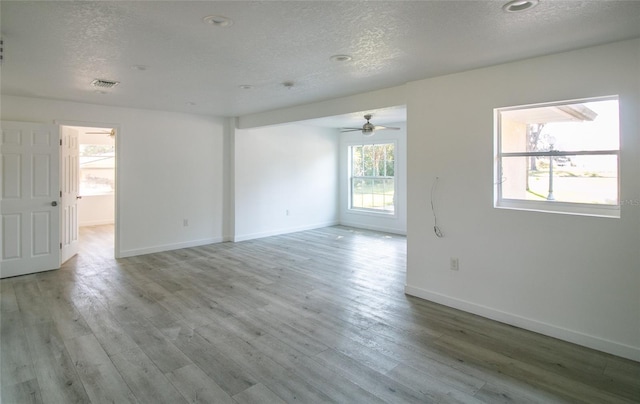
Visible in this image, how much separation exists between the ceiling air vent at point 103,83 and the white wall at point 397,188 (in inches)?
215

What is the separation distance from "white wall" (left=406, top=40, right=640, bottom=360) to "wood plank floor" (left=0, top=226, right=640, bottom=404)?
0.76 feet

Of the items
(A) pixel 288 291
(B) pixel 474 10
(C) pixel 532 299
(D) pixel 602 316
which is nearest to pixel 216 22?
(B) pixel 474 10

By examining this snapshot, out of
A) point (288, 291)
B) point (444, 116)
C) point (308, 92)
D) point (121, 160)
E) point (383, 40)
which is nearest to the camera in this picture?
point (383, 40)

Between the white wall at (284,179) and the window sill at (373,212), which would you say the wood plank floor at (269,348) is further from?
the window sill at (373,212)

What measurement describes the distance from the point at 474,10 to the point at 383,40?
0.70m

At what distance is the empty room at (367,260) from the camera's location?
236 centimetres

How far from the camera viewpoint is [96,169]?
9.98 m

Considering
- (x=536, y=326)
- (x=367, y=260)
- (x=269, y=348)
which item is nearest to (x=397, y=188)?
(x=367, y=260)

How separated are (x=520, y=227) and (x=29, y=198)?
238 inches

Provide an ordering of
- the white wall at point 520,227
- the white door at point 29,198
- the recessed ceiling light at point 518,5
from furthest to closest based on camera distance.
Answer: the white door at point 29,198
the white wall at point 520,227
the recessed ceiling light at point 518,5

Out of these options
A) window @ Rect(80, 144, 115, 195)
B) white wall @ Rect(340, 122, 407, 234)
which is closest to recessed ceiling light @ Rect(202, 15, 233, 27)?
white wall @ Rect(340, 122, 407, 234)

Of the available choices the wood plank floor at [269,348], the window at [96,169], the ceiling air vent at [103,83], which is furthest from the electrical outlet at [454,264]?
the window at [96,169]

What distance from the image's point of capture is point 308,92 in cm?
458

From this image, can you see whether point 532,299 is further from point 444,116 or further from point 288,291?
point 288,291
